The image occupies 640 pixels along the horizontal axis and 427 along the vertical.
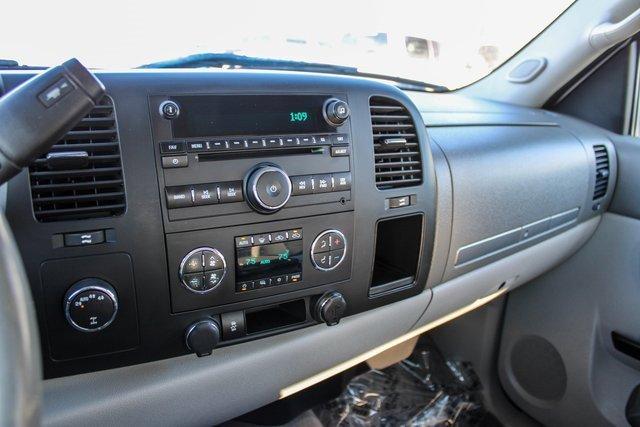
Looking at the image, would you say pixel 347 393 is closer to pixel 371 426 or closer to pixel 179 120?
pixel 371 426

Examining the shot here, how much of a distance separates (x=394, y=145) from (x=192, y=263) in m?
0.53

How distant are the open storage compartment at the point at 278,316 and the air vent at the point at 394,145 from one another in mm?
326

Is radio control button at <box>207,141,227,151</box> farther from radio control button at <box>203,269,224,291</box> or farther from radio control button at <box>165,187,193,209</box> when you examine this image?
radio control button at <box>203,269,224,291</box>

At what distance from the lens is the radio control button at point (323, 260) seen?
3.53 ft

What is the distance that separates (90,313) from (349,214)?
0.53 metres

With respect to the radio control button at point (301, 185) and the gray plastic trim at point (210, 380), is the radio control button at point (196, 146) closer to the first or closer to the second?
the radio control button at point (301, 185)

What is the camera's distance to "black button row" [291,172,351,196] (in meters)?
1.01

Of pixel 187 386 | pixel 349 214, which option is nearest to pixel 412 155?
pixel 349 214

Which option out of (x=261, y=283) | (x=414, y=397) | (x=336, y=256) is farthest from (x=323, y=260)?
(x=414, y=397)

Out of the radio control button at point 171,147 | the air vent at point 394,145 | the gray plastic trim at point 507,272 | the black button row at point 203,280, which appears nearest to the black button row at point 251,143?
the radio control button at point 171,147

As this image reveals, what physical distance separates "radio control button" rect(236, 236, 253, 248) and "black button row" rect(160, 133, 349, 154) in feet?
0.55

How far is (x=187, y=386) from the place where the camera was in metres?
1.03

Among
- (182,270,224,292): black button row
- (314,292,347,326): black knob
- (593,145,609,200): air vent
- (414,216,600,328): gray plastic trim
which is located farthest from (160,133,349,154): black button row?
(593,145,609,200): air vent

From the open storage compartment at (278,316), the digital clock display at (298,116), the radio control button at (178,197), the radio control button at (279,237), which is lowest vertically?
the open storage compartment at (278,316)
